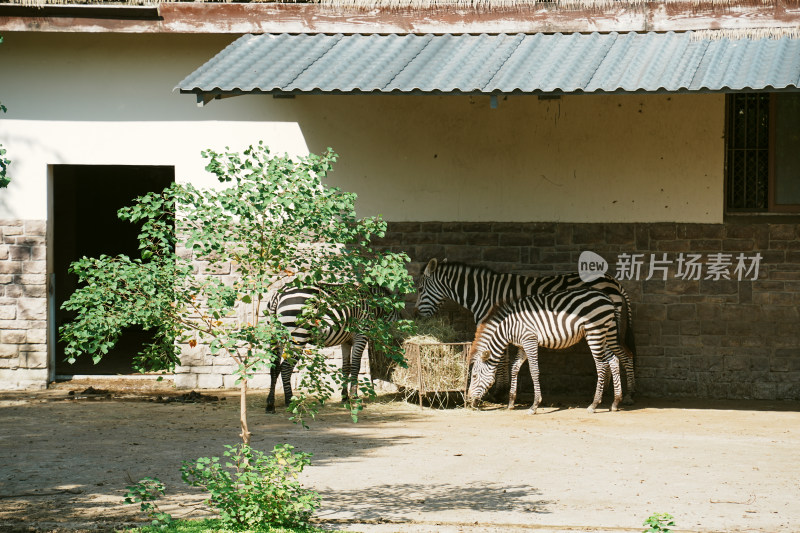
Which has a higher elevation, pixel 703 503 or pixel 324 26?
pixel 324 26

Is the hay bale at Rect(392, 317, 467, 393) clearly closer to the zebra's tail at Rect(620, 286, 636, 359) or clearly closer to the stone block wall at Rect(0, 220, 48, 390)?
the zebra's tail at Rect(620, 286, 636, 359)

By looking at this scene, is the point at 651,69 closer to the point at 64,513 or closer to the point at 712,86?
the point at 712,86

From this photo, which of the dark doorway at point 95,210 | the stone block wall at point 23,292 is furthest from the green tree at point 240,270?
the dark doorway at point 95,210

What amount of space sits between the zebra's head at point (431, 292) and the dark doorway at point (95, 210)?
6.49 metres

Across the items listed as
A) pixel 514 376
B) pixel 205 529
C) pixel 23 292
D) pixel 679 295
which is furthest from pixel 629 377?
pixel 23 292

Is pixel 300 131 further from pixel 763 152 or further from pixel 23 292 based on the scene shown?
pixel 763 152

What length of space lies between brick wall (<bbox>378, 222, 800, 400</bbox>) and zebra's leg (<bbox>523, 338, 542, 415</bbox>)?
105 centimetres

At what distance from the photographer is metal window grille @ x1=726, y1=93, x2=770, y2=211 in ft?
38.1

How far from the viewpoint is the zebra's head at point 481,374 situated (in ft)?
35.4

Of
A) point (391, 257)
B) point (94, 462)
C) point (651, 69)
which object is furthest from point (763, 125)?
point (94, 462)

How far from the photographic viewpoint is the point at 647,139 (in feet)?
38.4

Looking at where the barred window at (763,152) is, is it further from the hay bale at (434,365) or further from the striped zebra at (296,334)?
the striped zebra at (296,334)

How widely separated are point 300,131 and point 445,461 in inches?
202

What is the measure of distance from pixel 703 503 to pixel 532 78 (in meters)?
4.87
